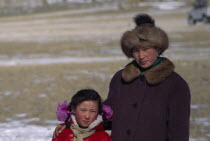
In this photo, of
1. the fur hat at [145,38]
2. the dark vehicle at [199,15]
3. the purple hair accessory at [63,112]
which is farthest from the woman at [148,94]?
the dark vehicle at [199,15]

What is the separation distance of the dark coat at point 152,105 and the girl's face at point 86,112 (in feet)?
0.40

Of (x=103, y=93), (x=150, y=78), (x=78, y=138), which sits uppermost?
(x=150, y=78)

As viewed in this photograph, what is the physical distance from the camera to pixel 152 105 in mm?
3139

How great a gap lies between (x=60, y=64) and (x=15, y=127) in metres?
7.31

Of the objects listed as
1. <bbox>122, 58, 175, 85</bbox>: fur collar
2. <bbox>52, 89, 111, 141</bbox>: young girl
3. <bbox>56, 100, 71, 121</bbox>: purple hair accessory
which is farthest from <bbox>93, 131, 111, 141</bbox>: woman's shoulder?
Answer: <bbox>122, 58, 175, 85</bbox>: fur collar

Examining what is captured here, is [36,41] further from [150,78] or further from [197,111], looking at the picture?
[150,78]

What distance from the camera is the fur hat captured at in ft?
10.5

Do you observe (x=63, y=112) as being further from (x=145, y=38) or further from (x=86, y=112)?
(x=145, y=38)

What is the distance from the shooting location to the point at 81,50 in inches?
726

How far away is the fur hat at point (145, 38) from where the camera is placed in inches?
125

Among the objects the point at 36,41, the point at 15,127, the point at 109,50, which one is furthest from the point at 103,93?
the point at 36,41

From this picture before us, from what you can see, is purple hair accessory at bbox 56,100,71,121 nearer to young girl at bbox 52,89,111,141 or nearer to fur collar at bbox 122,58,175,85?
young girl at bbox 52,89,111,141

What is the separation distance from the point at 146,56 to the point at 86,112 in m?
0.47

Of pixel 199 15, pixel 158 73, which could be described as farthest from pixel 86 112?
pixel 199 15
